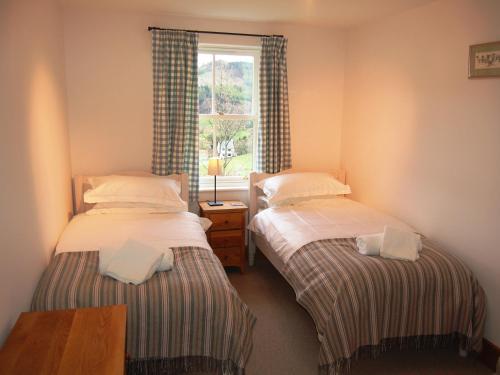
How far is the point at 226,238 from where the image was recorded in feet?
12.3

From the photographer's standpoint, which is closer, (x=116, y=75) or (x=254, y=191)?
(x=116, y=75)

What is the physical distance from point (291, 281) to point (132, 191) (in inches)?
58.4

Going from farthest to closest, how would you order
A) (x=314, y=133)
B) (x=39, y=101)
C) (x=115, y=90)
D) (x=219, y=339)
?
(x=314, y=133) → (x=115, y=90) → (x=39, y=101) → (x=219, y=339)

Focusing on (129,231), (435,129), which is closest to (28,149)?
(129,231)

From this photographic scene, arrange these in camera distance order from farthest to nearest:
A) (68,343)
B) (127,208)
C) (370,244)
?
(127,208) → (370,244) → (68,343)


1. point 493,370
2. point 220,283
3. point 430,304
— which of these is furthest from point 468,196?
point 220,283

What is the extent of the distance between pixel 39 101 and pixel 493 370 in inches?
126

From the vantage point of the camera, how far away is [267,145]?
4.02 m

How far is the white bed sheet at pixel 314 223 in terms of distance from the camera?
2967mm

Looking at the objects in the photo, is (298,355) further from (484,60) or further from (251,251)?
(484,60)

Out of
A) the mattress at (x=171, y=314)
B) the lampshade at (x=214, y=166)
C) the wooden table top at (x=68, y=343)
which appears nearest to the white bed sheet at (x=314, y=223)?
the lampshade at (x=214, y=166)

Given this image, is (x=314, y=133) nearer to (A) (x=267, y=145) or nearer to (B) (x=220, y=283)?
(A) (x=267, y=145)

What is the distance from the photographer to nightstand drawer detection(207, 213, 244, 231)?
12.2ft

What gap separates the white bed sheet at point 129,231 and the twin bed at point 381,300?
764mm
